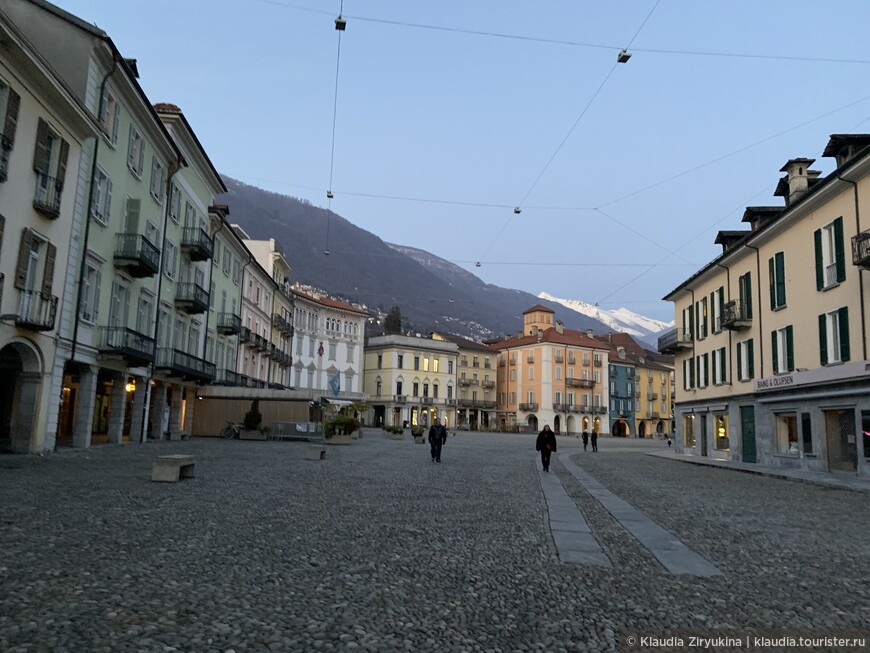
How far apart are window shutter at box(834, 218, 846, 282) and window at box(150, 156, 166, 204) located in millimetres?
26227

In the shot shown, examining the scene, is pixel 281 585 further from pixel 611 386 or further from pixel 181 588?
pixel 611 386

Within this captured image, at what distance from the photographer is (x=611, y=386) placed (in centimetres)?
10288

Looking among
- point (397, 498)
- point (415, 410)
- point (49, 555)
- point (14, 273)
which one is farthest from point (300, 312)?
point (49, 555)

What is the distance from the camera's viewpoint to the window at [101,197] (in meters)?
22.4

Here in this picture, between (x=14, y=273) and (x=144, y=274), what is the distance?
9.26 metres

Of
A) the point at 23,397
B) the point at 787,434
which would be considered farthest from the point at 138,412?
the point at 787,434

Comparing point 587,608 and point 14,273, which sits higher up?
point 14,273

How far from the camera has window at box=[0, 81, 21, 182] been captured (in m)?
16.7

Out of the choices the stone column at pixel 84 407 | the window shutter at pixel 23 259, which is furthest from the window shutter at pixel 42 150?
the stone column at pixel 84 407

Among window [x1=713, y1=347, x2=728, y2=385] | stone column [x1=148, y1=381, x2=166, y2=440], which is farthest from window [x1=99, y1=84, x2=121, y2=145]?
window [x1=713, y1=347, x2=728, y2=385]

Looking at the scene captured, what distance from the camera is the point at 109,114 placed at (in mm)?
23359

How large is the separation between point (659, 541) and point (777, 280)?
73.4 feet

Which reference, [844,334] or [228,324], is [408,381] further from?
[844,334]

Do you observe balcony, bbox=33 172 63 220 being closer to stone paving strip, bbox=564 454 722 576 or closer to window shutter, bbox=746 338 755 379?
stone paving strip, bbox=564 454 722 576
